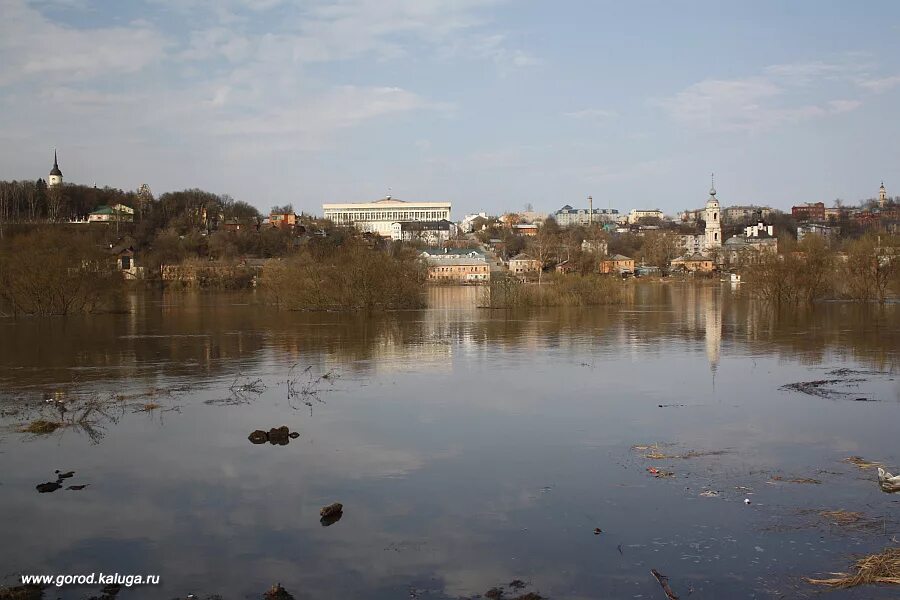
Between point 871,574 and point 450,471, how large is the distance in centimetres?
546

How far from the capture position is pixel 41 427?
14289 millimetres

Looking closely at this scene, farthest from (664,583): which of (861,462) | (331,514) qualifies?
(861,462)

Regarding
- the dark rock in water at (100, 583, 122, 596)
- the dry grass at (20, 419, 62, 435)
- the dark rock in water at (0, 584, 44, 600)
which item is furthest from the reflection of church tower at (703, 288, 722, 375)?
the dark rock in water at (0, 584, 44, 600)

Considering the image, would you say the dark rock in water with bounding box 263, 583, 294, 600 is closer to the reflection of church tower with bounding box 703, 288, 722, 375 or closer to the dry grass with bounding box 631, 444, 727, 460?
the dry grass with bounding box 631, 444, 727, 460

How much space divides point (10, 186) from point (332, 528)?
133 meters

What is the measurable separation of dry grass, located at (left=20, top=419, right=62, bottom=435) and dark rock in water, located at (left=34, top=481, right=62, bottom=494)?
3.35 meters

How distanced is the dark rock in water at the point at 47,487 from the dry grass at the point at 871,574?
888 cm

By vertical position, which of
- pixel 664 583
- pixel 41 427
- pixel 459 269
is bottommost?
pixel 664 583

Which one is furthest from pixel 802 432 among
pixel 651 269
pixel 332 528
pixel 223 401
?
pixel 651 269

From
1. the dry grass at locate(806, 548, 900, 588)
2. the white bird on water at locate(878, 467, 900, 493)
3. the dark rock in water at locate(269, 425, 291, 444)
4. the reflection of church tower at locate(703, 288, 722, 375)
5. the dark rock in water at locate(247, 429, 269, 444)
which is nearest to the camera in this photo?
the dry grass at locate(806, 548, 900, 588)

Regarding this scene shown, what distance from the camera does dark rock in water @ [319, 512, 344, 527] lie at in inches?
374

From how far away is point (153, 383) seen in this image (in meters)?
19.5

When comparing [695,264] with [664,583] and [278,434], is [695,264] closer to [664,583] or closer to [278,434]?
[278,434]

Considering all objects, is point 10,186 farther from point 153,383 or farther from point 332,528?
point 332,528
